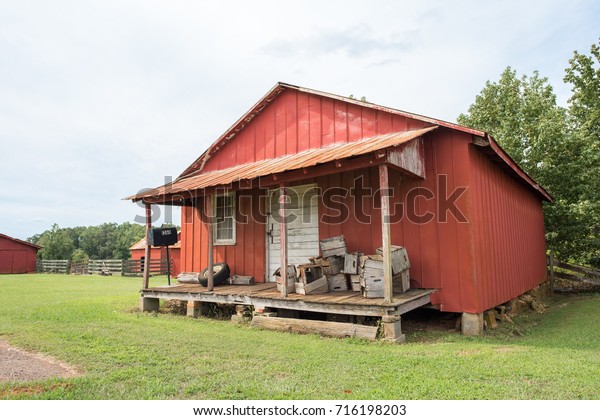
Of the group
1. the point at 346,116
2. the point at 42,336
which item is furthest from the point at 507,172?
the point at 42,336

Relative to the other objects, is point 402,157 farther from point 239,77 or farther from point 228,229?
point 239,77

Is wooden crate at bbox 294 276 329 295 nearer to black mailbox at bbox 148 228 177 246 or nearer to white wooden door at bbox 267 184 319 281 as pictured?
white wooden door at bbox 267 184 319 281

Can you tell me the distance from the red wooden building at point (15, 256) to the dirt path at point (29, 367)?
1379 inches

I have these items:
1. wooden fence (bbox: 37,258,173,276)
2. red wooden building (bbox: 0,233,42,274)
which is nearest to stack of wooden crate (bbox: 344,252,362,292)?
wooden fence (bbox: 37,258,173,276)

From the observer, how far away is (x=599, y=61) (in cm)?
1819

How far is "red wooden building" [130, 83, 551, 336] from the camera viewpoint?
25.3 ft

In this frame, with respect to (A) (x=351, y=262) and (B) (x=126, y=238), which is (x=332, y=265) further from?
(B) (x=126, y=238)

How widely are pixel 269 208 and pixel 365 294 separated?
4061 mm

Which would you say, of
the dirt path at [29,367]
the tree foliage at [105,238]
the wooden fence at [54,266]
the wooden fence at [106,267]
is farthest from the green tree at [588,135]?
the tree foliage at [105,238]

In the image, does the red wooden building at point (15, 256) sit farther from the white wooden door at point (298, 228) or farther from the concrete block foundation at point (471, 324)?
the concrete block foundation at point (471, 324)

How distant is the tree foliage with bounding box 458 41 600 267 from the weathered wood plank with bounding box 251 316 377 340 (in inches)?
461

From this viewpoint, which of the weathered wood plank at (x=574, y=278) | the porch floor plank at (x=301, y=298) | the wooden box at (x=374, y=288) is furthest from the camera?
the weathered wood plank at (x=574, y=278)

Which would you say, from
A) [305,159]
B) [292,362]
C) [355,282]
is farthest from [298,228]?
[292,362]

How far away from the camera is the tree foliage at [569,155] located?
15.5 metres
